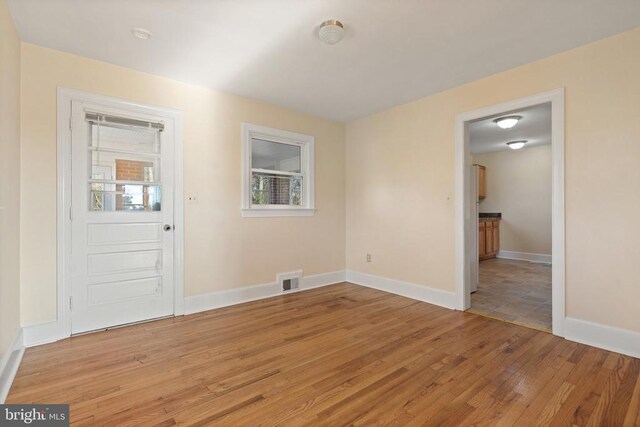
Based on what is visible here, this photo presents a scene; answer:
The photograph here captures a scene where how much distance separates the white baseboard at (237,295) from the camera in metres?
3.38

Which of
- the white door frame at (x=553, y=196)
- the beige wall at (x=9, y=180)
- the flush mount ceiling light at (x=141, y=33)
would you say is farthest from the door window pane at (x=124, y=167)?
the white door frame at (x=553, y=196)

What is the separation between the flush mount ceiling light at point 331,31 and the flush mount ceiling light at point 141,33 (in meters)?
1.39

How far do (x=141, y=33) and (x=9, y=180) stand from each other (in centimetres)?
148

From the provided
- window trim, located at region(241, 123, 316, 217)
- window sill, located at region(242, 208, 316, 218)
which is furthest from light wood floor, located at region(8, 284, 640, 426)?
window trim, located at region(241, 123, 316, 217)

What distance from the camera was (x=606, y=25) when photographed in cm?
229

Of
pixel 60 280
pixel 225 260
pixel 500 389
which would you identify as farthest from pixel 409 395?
pixel 60 280

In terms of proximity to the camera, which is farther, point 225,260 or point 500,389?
point 225,260

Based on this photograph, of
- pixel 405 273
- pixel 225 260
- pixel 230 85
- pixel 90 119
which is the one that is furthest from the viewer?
pixel 405 273

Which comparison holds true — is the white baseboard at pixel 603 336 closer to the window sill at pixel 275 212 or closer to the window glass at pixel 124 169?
the window sill at pixel 275 212

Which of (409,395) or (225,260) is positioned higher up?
(225,260)

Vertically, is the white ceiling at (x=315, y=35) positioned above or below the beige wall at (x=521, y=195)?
above

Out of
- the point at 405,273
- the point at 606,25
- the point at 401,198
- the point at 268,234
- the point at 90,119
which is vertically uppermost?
the point at 606,25

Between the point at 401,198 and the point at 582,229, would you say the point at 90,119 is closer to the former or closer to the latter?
the point at 401,198

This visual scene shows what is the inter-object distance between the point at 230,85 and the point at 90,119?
141 cm
